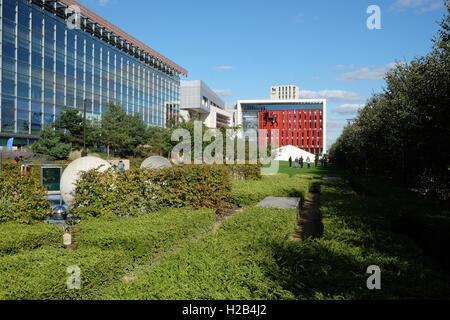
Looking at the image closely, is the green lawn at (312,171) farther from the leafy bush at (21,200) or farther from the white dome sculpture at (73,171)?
the leafy bush at (21,200)

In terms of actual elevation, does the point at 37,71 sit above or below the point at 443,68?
above

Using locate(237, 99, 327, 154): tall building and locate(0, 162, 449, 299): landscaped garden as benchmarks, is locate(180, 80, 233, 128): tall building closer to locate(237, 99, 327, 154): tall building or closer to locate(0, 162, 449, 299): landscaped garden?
locate(237, 99, 327, 154): tall building

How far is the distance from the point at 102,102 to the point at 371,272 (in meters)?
63.7

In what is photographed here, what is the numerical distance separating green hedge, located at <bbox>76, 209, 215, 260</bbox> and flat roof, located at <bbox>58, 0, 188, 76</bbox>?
54.4 m

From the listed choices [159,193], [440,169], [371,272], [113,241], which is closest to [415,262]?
[371,272]

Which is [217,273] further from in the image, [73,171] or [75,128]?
[75,128]

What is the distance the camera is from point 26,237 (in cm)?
587

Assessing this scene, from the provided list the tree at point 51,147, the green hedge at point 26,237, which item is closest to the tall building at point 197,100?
the tree at point 51,147

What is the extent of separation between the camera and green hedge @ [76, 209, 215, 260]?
5844mm
